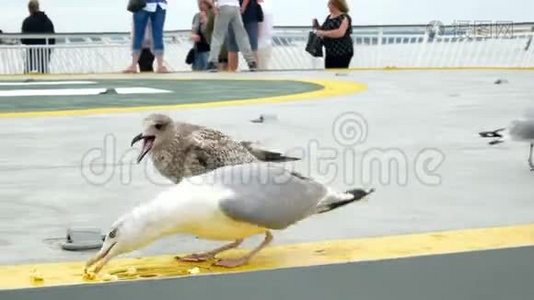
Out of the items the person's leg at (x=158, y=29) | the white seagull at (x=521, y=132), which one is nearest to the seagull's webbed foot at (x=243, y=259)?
the white seagull at (x=521, y=132)

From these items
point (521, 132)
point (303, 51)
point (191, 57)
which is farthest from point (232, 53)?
point (521, 132)

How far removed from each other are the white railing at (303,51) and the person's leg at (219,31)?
2842 mm

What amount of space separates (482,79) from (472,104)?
128 inches

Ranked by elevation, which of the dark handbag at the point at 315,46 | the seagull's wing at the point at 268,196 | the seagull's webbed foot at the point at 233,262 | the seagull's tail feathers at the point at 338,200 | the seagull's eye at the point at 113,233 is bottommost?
the dark handbag at the point at 315,46

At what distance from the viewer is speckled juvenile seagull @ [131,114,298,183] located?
2.36 meters

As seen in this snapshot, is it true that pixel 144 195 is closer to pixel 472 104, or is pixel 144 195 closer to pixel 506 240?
pixel 506 240

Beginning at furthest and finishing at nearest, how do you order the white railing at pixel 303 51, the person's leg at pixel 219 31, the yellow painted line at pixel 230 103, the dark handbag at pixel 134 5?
the white railing at pixel 303 51, the person's leg at pixel 219 31, the dark handbag at pixel 134 5, the yellow painted line at pixel 230 103

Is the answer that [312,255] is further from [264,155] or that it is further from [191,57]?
[191,57]

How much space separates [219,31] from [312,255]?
359 inches

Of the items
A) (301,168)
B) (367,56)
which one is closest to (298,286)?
(301,168)

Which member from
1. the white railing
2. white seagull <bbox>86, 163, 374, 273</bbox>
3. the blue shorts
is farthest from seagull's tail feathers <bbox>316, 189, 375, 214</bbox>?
the white railing

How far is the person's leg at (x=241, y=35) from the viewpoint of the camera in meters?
11.0

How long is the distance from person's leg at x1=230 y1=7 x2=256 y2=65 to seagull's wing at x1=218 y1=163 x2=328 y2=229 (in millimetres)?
9110

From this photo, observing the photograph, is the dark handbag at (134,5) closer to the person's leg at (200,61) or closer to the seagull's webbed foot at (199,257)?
the person's leg at (200,61)
